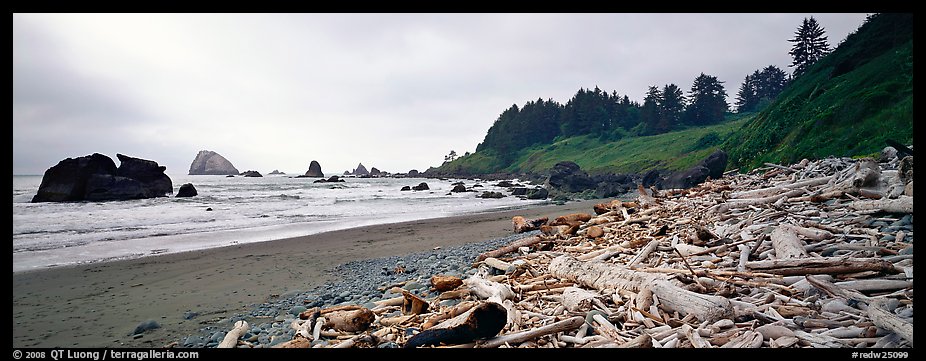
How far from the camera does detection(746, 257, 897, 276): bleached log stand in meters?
3.81

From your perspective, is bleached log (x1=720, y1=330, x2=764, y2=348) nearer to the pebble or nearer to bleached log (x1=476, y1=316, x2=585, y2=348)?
bleached log (x1=476, y1=316, x2=585, y2=348)

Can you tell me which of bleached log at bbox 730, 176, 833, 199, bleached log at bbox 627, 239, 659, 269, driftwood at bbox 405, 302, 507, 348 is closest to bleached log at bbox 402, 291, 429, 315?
driftwood at bbox 405, 302, 507, 348

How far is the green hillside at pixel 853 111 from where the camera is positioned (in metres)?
14.8

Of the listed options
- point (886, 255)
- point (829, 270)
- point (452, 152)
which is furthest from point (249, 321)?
point (452, 152)

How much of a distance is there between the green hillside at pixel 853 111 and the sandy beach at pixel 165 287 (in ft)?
52.2

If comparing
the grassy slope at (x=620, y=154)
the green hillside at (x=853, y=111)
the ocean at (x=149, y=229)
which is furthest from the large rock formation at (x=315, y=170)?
the green hillside at (x=853, y=111)

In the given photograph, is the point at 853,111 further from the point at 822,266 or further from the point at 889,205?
the point at 822,266

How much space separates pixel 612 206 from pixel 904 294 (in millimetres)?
10302

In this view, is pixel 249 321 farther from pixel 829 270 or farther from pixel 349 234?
pixel 349 234

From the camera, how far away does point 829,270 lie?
13.0 feet

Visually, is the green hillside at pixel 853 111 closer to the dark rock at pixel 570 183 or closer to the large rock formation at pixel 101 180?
the dark rock at pixel 570 183

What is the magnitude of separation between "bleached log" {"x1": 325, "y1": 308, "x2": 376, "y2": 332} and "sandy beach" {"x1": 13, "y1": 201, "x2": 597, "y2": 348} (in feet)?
9.01

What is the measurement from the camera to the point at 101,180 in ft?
106
